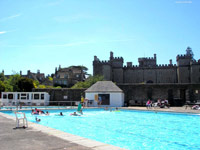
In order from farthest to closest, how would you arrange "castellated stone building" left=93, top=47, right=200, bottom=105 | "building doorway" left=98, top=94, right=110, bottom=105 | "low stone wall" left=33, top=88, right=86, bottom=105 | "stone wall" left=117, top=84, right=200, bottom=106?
"castellated stone building" left=93, top=47, right=200, bottom=105
"low stone wall" left=33, top=88, right=86, bottom=105
"stone wall" left=117, top=84, right=200, bottom=106
"building doorway" left=98, top=94, right=110, bottom=105

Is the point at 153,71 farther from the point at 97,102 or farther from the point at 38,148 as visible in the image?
the point at 38,148

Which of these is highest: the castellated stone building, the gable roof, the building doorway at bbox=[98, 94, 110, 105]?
the castellated stone building

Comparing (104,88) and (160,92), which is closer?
(104,88)

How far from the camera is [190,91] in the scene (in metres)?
31.5

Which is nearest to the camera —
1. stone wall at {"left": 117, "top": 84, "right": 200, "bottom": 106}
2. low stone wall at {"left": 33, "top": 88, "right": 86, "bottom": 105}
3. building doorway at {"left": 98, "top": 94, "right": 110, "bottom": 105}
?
building doorway at {"left": 98, "top": 94, "right": 110, "bottom": 105}

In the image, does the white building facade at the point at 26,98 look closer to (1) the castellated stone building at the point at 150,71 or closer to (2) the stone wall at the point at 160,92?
(2) the stone wall at the point at 160,92

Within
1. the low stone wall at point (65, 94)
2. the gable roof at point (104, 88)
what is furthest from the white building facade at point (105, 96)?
the low stone wall at point (65, 94)

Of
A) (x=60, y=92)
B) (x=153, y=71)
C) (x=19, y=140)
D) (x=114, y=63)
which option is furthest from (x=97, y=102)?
(x=153, y=71)

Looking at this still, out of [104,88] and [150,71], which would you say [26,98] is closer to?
[104,88]

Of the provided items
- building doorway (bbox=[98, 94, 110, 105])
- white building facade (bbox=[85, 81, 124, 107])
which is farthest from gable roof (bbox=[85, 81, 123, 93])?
building doorway (bbox=[98, 94, 110, 105])

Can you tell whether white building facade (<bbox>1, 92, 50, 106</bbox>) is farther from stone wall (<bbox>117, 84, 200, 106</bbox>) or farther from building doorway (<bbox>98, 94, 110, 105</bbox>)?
stone wall (<bbox>117, 84, 200, 106</bbox>)

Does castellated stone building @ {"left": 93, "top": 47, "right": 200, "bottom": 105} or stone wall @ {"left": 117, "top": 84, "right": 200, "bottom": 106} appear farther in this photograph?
castellated stone building @ {"left": 93, "top": 47, "right": 200, "bottom": 105}

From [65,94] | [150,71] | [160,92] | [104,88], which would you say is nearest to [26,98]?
[65,94]

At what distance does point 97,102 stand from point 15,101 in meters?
11.2
